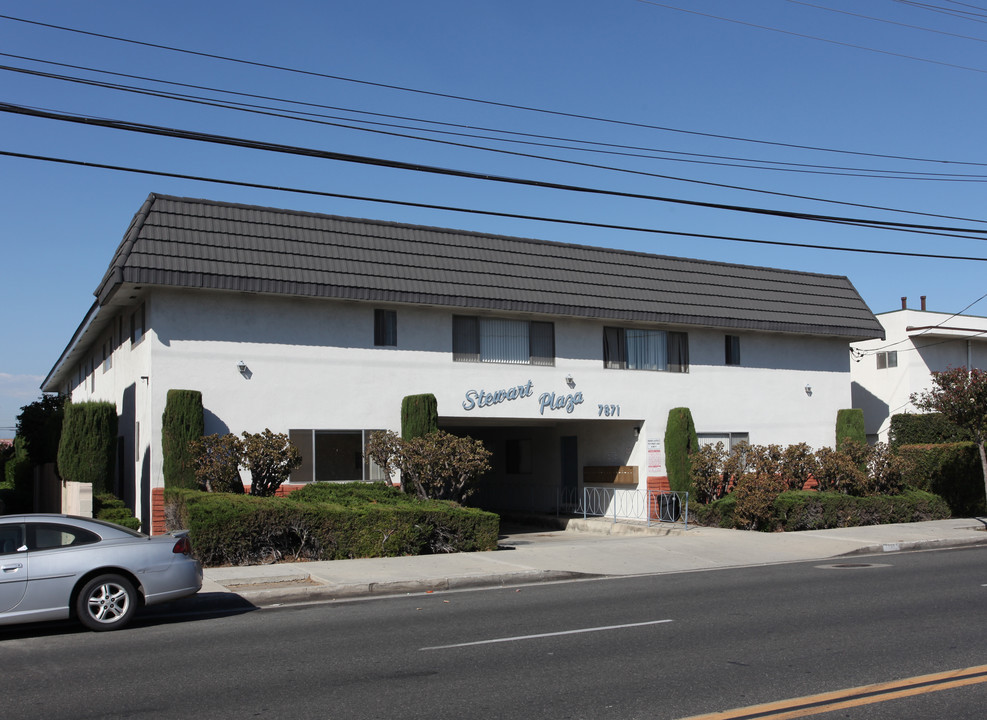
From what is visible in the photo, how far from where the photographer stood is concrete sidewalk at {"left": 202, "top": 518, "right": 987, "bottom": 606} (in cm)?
1372

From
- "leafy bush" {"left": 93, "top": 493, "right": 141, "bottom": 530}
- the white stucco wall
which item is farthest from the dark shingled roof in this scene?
"leafy bush" {"left": 93, "top": 493, "right": 141, "bottom": 530}

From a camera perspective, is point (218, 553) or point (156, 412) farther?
point (156, 412)

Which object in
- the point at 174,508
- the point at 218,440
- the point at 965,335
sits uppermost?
the point at 965,335

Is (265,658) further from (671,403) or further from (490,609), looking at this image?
(671,403)

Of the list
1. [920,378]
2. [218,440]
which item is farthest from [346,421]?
[920,378]

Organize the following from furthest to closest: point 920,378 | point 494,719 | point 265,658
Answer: point 920,378
point 265,658
point 494,719

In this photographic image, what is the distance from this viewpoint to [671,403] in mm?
25078

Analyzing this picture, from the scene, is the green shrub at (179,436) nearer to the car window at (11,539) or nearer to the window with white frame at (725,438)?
the car window at (11,539)

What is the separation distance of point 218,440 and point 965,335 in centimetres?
2817

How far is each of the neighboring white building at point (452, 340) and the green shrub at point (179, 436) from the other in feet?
2.04

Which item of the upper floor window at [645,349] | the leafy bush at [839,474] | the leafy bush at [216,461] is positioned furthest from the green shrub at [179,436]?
the leafy bush at [839,474]

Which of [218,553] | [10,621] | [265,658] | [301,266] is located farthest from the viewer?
[301,266]

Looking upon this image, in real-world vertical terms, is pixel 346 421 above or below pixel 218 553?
above

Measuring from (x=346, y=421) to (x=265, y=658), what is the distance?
11869mm
